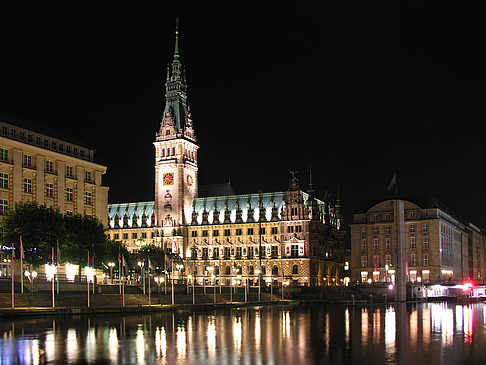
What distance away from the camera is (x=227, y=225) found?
191750 mm

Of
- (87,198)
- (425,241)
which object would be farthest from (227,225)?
(87,198)

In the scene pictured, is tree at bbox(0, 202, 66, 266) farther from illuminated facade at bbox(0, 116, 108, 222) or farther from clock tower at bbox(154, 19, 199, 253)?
clock tower at bbox(154, 19, 199, 253)

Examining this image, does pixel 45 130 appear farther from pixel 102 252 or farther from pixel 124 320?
pixel 124 320

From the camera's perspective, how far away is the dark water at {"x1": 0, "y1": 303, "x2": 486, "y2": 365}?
33.2m

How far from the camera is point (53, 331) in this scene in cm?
4781

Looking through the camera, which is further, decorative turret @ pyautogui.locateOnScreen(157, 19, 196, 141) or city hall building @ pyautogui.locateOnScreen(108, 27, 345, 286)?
decorative turret @ pyautogui.locateOnScreen(157, 19, 196, 141)

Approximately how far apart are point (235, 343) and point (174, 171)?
15419cm

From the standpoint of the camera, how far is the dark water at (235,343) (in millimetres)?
33188

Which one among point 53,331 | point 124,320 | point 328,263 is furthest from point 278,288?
point 53,331

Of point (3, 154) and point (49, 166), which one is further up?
point (3, 154)

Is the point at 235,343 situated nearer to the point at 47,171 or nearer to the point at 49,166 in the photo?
the point at 47,171

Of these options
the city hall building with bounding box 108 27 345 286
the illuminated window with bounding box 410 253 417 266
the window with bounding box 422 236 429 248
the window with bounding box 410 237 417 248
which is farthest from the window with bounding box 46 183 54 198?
the window with bounding box 422 236 429 248

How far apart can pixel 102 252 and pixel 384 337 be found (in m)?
71.2

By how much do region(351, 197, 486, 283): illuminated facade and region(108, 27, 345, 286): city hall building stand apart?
12.6m
